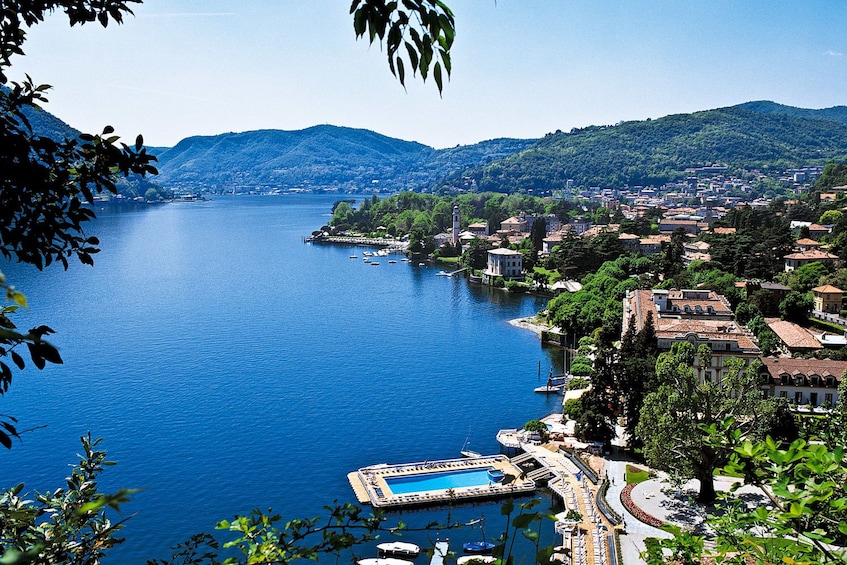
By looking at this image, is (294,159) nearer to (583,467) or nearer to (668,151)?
(668,151)

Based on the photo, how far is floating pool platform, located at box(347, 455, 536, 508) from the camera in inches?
499

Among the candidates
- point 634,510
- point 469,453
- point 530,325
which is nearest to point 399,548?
point 634,510

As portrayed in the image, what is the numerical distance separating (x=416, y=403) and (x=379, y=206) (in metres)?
47.2

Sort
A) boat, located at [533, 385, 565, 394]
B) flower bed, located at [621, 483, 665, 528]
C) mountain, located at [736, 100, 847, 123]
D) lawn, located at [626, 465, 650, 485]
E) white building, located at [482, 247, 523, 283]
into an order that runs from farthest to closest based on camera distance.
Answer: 1. mountain, located at [736, 100, 847, 123]
2. white building, located at [482, 247, 523, 283]
3. boat, located at [533, 385, 565, 394]
4. lawn, located at [626, 465, 650, 485]
5. flower bed, located at [621, 483, 665, 528]

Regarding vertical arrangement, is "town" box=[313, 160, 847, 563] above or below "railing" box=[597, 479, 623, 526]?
above

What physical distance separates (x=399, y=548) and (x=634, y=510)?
364 centimetres

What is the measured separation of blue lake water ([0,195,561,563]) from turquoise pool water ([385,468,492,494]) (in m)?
0.60

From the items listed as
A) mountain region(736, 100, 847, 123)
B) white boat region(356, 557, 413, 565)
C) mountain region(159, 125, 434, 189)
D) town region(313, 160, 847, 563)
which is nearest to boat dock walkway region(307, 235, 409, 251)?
town region(313, 160, 847, 563)

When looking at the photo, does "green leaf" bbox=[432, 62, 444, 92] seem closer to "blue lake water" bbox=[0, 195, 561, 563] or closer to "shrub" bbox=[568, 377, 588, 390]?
"blue lake water" bbox=[0, 195, 561, 563]

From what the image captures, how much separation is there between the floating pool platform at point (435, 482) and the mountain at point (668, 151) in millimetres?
81192

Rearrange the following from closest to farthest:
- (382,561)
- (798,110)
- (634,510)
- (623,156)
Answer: (382,561) < (634,510) < (623,156) < (798,110)

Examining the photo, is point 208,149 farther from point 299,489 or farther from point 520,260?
point 299,489

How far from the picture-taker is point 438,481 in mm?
13414

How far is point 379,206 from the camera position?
63.5 meters
